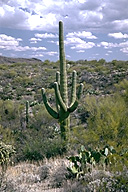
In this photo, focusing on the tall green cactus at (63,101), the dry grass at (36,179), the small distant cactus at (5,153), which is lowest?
the small distant cactus at (5,153)

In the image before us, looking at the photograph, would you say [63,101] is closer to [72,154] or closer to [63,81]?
[63,81]

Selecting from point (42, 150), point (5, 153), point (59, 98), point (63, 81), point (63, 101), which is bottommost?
point (5, 153)

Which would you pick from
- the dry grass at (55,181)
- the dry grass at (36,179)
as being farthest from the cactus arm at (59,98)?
the dry grass at (55,181)

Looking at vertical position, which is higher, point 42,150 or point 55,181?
point 55,181

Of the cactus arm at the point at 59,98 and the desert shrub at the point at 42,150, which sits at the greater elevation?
the cactus arm at the point at 59,98

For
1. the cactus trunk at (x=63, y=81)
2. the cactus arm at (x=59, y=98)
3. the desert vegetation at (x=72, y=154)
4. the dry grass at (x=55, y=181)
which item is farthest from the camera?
the cactus trunk at (x=63, y=81)

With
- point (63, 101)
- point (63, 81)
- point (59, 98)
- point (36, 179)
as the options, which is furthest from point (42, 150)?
point (36, 179)

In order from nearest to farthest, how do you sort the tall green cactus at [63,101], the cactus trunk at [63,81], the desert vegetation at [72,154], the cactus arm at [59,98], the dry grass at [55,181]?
the dry grass at [55,181]
the desert vegetation at [72,154]
the cactus arm at [59,98]
the tall green cactus at [63,101]
the cactus trunk at [63,81]

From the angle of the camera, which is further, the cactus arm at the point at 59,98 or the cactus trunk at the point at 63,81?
the cactus trunk at the point at 63,81

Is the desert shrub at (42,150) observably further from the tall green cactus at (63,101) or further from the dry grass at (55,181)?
the dry grass at (55,181)

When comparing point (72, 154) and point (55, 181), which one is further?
point (72, 154)

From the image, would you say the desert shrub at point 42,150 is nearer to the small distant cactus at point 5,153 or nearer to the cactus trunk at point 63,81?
the small distant cactus at point 5,153

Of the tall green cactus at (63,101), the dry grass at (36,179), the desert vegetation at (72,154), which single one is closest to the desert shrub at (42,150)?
the desert vegetation at (72,154)

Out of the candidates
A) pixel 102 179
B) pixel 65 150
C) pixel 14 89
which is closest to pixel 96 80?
pixel 14 89
